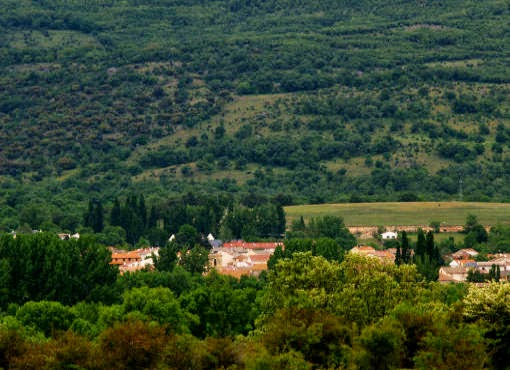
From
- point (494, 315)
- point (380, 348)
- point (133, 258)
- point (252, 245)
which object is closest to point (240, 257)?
point (133, 258)

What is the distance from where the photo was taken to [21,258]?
100125 mm

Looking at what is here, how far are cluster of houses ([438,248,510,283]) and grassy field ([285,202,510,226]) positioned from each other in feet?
59.0

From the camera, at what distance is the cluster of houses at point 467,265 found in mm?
130500

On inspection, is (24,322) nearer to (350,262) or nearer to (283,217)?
(350,262)

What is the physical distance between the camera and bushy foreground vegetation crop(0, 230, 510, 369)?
64938 millimetres

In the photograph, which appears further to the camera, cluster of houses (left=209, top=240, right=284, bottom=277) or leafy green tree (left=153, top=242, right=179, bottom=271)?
cluster of houses (left=209, top=240, right=284, bottom=277)

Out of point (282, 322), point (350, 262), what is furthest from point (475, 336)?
point (350, 262)

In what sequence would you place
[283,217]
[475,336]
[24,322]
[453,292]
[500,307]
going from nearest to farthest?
1. [475,336]
2. [500,307]
3. [24,322]
4. [453,292]
5. [283,217]

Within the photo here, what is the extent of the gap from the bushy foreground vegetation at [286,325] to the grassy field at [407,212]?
8380cm

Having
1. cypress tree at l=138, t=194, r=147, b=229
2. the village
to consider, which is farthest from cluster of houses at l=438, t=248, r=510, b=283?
cypress tree at l=138, t=194, r=147, b=229

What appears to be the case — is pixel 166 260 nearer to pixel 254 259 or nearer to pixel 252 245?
pixel 254 259

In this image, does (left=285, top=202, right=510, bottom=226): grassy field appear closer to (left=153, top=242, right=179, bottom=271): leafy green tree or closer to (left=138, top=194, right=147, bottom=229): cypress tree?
(left=138, top=194, right=147, bottom=229): cypress tree

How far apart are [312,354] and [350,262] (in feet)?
57.0

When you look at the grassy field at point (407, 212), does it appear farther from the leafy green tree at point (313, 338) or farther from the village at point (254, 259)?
the leafy green tree at point (313, 338)
